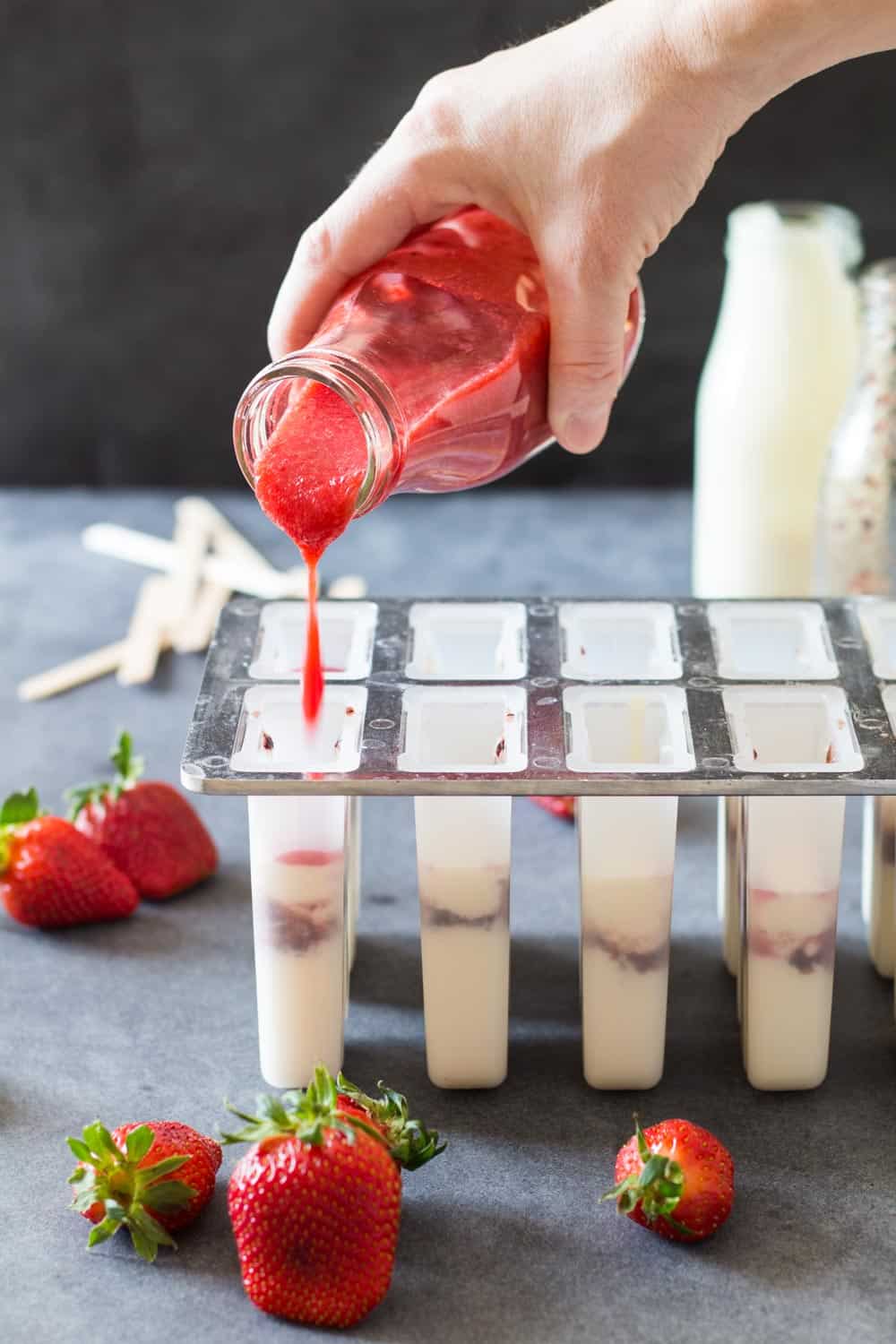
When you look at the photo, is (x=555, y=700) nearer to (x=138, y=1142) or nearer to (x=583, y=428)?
(x=583, y=428)

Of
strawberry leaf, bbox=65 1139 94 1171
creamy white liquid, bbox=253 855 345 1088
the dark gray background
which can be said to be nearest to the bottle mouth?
the dark gray background

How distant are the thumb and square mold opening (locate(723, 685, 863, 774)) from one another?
0.20 metres

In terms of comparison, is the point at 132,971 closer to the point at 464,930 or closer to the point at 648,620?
the point at 464,930

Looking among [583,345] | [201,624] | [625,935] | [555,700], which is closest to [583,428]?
[583,345]

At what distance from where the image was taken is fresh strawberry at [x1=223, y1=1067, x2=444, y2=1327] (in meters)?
0.90

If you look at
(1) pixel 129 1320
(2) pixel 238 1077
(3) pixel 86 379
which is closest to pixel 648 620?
(2) pixel 238 1077

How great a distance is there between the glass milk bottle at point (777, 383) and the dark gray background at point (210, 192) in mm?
344

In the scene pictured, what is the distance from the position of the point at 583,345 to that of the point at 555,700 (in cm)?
22

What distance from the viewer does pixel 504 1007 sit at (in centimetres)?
113

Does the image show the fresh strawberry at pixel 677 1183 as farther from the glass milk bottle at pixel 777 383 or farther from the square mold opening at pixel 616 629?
the glass milk bottle at pixel 777 383

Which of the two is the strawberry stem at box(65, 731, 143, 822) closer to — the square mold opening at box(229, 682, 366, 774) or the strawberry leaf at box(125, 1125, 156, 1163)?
the square mold opening at box(229, 682, 366, 774)

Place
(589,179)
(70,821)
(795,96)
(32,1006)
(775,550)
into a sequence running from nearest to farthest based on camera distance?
1. (589,179)
2. (32,1006)
3. (70,821)
4. (775,550)
5. (795,96)

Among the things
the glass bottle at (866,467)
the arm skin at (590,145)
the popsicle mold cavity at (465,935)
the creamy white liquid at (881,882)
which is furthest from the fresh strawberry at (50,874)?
the glass bottle at (866,467)

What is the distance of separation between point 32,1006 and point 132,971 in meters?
0.08
